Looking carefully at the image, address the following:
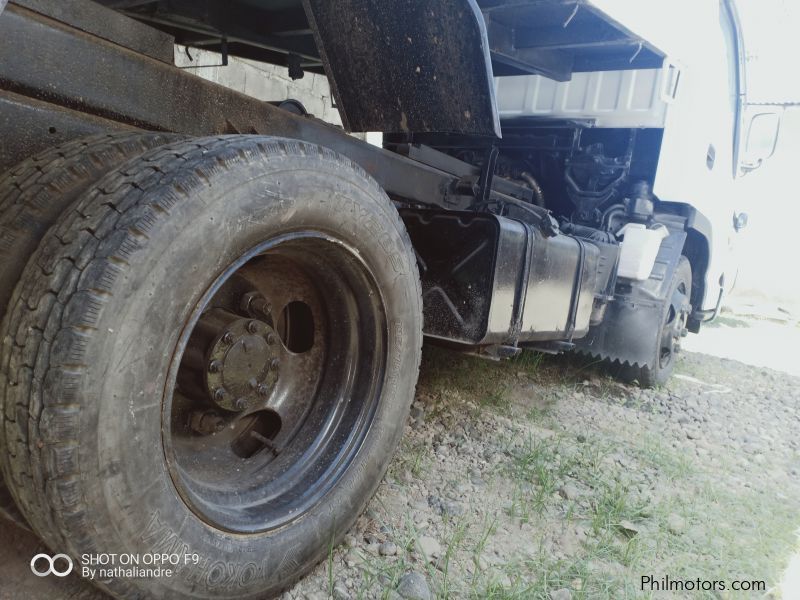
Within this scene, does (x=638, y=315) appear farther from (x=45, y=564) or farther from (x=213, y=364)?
(x=45, y=564)

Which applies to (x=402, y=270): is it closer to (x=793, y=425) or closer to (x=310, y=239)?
(x=310, y=239)

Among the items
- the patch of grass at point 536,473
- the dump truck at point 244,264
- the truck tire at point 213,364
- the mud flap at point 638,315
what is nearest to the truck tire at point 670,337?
the mud flap at point 638,315

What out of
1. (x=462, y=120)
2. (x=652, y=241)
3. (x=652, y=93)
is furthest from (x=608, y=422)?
(x=462, y=120)

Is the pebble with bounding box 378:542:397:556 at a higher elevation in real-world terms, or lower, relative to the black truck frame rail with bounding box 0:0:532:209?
lower

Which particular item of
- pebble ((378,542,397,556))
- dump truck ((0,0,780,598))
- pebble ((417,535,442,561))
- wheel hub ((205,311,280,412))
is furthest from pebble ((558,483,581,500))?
wheel hub ((205,311,280,412))

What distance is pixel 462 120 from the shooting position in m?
1.78

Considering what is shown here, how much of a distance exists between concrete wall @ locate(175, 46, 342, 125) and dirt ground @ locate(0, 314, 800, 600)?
267 centimetres

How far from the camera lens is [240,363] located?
147cm

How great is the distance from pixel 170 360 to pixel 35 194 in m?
0.43

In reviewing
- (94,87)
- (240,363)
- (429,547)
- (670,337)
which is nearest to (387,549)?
(429,547)

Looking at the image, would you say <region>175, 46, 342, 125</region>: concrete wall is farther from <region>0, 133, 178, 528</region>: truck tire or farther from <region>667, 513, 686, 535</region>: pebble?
<region>667, 513, 686, 535</region>: pebble

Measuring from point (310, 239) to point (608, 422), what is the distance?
2.41 metres

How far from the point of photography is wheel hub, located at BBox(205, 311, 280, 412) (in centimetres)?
143

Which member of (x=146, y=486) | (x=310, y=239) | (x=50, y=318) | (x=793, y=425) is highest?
(x=310, y=239)
